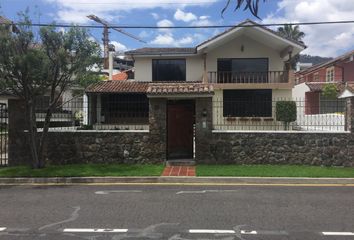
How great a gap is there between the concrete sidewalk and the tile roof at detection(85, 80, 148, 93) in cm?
1669

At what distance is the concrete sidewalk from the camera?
12219mm

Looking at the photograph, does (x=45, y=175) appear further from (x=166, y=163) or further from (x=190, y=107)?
(x=190, y=107)

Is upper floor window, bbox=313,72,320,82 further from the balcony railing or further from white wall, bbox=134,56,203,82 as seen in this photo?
white wall, bbox=134,56,203,82

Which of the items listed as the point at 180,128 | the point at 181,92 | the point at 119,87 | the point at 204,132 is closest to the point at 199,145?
the point at 204,132

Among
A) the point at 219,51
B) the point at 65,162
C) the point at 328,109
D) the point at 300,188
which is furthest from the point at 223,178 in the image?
the point at 219,51

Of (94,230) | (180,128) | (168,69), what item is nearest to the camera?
(94,230)

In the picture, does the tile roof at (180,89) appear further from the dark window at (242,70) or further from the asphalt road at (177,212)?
the dark window at (242,70)

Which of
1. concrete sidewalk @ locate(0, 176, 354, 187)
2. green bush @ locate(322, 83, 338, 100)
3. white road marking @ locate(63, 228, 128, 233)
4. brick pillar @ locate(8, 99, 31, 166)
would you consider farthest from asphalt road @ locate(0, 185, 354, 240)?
green bush @ locate(322, 83, 338, 100)

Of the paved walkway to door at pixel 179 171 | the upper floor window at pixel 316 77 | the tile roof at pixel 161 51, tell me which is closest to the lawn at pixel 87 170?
the paved walkway to door at pixel 179 171

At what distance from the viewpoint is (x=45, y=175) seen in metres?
13.0

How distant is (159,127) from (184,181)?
3.21m

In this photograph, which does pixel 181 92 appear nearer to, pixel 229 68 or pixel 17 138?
pixel 17 138

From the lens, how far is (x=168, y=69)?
1310 inches

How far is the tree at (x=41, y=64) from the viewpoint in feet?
43.1
